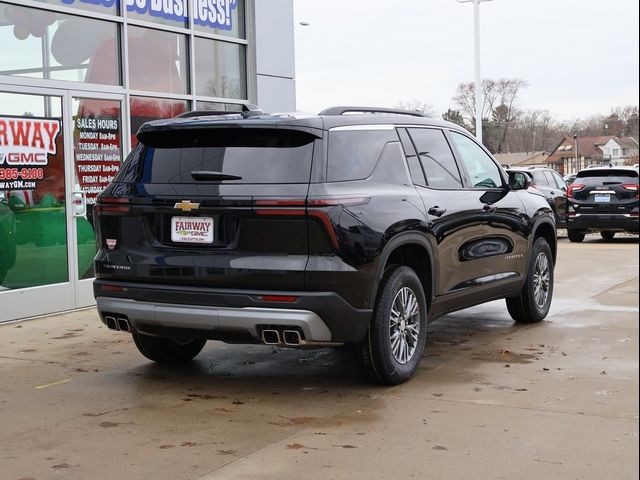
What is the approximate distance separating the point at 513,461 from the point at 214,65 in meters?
8.58

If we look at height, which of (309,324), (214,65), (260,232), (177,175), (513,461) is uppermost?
(214,65)

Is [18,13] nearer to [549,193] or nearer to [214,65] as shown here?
[214,65]

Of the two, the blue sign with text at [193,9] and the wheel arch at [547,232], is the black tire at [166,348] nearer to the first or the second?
the wheel arch at [547,232]

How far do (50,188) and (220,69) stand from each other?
11.2ft

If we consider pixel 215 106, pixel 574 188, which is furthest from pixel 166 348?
pixel 574 188

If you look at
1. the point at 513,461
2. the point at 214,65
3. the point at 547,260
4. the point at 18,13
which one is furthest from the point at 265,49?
the point at 513,461

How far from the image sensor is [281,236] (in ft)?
18.4

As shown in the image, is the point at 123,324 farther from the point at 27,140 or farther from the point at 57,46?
the point at 57,46

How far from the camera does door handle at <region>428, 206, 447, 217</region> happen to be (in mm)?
6566

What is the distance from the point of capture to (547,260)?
8.83 metres

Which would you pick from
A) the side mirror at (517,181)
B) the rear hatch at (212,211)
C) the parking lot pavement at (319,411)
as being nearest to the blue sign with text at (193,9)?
the parking lot pavement at (319,411)

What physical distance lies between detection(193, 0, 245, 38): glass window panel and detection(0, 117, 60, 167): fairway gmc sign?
2.80m

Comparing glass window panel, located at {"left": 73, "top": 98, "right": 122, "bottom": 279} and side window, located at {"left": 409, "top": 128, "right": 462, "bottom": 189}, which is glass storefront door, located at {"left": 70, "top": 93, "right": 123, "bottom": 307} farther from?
side window, located at {"left": 409, "top": 128, "right": 462, "bottom": 189}

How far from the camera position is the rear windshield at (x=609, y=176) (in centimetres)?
1890
